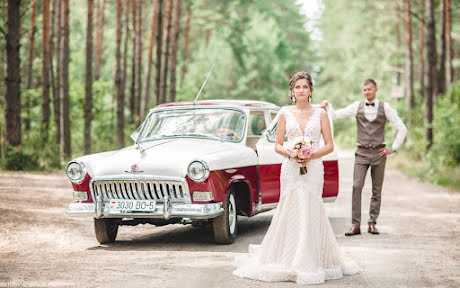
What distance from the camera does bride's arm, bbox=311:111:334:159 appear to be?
6.68 meters

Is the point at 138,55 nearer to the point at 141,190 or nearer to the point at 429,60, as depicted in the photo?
the point at 429,60

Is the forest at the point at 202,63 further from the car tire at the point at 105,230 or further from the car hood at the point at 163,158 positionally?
the car tire at the point at 105,230

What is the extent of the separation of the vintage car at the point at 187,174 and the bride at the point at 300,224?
129cm

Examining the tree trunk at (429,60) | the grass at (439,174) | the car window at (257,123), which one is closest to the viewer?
the car window at (257,123)

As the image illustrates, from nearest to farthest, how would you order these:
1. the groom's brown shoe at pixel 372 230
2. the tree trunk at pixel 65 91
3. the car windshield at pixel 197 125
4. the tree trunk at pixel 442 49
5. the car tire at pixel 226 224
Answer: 1. the car tire at pixel 226 224
2. the groom's brown shoe at pixel 372 230
3. the car windshield at pixel 197 125
4. the tree trunk at pixel 65 91
5. the tree trunk at pixel 442 49

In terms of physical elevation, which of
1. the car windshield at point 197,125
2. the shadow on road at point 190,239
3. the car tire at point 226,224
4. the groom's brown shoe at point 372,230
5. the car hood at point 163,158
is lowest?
the shadow on road at point 190,239

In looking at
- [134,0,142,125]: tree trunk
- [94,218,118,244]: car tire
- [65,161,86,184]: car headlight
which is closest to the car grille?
[65,161,86,184]: car headlight

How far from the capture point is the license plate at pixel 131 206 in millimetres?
7941

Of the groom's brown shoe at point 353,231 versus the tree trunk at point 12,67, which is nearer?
the groom's brown shoe at point 353,231

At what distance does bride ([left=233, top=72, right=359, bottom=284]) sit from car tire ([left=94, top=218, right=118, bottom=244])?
2448 mm

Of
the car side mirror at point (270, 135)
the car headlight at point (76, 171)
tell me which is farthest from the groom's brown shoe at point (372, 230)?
the car headlight at point (76, 171)

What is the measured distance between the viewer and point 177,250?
8.07 m

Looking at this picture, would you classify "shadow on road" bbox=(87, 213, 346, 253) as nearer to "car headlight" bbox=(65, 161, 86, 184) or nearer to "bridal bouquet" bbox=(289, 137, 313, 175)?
"car headlight" bbox=(65, 161, 86, 184)

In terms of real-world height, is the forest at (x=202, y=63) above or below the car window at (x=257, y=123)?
above
